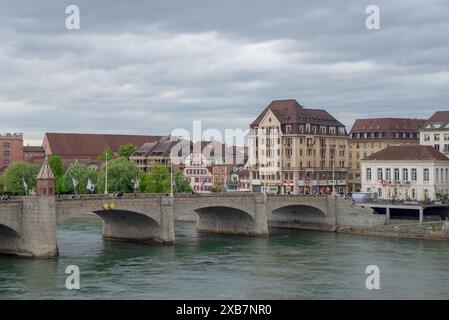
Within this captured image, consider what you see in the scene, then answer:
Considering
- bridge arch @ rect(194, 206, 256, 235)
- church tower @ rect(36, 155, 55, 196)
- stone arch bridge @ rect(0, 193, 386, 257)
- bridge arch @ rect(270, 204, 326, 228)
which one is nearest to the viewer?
stone arch bridge @ rect(0, 193, 386, 257)

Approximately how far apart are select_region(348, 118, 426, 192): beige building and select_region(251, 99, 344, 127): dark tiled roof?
10690mm

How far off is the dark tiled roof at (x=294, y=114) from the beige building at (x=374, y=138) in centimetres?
1069

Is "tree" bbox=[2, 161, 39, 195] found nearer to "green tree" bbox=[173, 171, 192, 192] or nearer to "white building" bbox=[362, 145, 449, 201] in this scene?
"green tree" bbox=[173, 171, 192, 192]

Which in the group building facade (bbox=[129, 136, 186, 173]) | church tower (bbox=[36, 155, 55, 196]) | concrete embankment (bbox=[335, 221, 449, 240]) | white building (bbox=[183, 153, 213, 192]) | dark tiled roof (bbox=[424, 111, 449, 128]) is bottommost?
concrete embankment (bbox=[335, 221, 449, 240])

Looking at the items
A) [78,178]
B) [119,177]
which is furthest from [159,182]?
[78,178]

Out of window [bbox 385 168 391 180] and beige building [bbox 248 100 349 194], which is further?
beige building [bbox 248 100 349 194]

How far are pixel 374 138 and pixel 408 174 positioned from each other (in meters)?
40.7

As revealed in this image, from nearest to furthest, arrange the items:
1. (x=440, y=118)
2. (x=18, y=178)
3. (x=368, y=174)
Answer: (x=368, y=174)
(x=440, y=118)
(x=18, y=178)

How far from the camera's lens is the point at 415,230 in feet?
317

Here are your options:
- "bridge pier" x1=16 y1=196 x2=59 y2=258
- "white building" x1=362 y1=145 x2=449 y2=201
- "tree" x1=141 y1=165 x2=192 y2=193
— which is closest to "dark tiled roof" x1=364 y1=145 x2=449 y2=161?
"white building" x1=362 y1=145 x2=449 y2=201

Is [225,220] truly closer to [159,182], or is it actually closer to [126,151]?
[159,182]

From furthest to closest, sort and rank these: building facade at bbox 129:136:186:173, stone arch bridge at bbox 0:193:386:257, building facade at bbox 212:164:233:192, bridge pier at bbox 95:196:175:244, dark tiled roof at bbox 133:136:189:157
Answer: dark tiled roof at bbox 133:136:189:157 → building facade at bbox 129:136:186:173 → building facade at bbox 212:164:233:192 → bridge pier at bbox 95:196:175:244 → stone arch bridge at bbox 0:193:386:257

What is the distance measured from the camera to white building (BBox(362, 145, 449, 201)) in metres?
115
